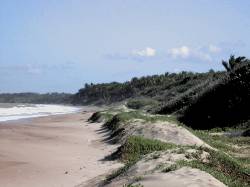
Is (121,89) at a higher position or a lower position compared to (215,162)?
higher

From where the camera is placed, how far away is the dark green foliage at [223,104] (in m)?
29.6

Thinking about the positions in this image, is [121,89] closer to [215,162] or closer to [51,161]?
[51,161]

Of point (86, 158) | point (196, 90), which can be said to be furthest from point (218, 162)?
point (196, 90)

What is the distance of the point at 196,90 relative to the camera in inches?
1558

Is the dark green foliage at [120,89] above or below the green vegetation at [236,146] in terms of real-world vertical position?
above

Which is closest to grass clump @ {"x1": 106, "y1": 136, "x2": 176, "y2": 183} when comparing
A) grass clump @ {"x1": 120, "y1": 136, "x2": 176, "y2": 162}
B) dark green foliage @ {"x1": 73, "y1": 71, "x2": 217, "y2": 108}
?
grass clump @ {"x1": 120, "y1": 136, "x2": 176, "y2": 162}

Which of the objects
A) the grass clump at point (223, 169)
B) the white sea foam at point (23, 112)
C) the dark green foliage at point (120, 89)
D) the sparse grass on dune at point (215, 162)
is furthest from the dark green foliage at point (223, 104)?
the dark green foliage at point (120, 89)

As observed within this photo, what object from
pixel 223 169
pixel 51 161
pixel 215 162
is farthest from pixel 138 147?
pixel 223 169

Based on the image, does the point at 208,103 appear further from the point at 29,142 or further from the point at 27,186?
the point at 27,186

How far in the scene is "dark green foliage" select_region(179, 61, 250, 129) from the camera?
29.6m

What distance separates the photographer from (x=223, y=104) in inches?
1230

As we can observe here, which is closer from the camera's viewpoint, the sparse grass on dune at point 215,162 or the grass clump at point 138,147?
the sparse grass on dune at point 215,162

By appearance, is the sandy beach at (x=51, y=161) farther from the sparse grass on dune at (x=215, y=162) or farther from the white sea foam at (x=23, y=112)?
the white sea foam at (x=23, y=112)

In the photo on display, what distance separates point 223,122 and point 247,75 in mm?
3327
